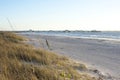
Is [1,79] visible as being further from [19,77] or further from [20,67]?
[20,67]

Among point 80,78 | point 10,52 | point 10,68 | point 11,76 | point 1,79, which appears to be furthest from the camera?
point 10,52

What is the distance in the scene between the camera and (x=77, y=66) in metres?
8.44

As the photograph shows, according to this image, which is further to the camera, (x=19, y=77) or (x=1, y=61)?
(x=1, y=61)

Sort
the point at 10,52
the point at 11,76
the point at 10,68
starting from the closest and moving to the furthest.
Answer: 1. the point at 11,76
2. the point at 10,68
3. the point at 10,52

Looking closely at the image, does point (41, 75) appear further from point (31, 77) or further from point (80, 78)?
point (80, 78)

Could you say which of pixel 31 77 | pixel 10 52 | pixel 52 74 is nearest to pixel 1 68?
pixel 31 77

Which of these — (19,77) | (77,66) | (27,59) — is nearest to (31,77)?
(19,77)

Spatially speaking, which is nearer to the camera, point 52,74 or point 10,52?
point 52,74

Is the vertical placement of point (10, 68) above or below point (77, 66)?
above

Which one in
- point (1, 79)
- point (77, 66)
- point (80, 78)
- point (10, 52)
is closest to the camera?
point (1, 79)

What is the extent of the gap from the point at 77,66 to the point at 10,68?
11.1 ft

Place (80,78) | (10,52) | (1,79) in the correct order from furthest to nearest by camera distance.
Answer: (10,52), (80,78), (1,79)

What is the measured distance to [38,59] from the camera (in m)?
7.64

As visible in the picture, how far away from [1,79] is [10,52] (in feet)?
9.02
